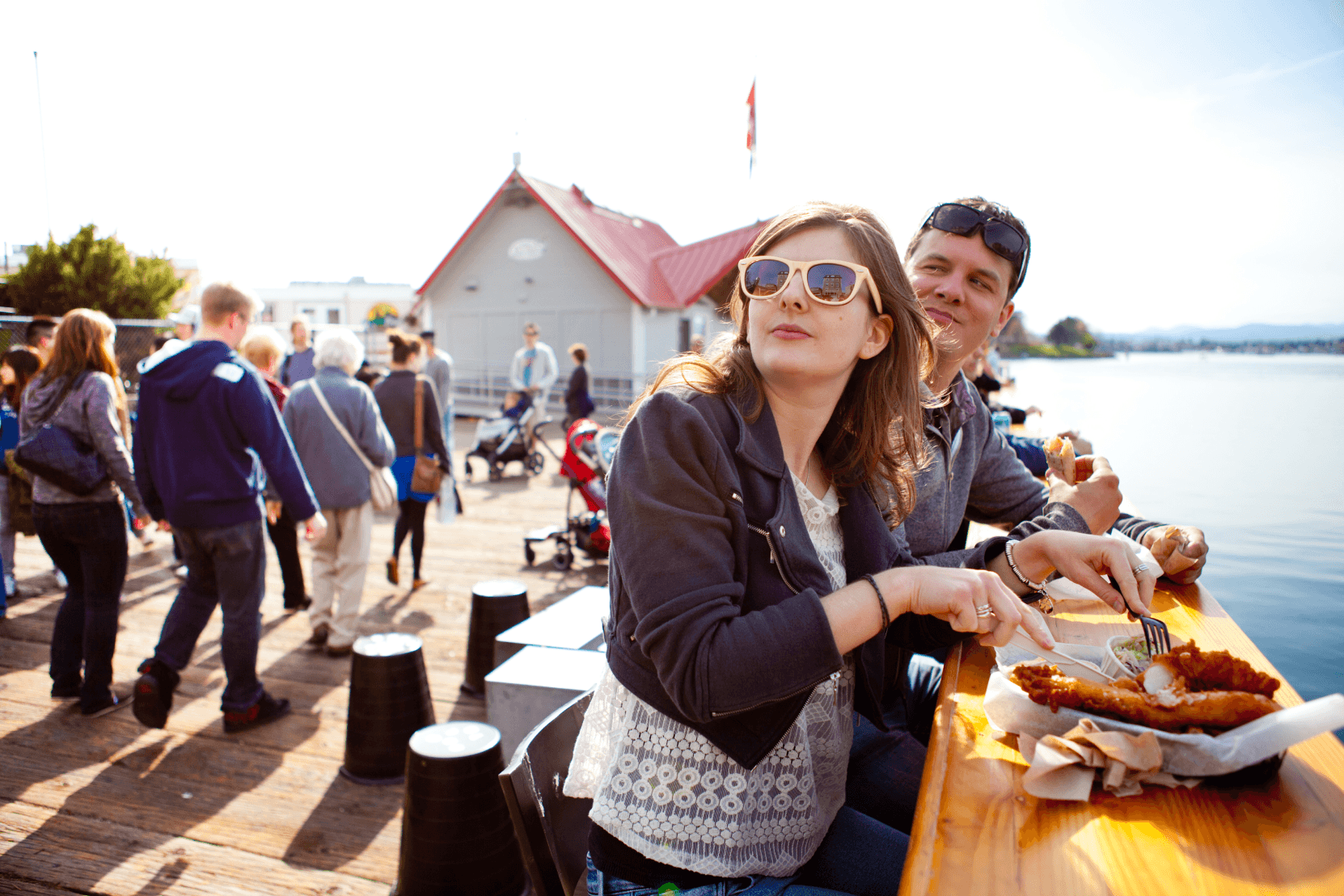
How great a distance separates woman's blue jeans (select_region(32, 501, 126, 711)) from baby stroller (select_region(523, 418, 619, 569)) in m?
3.01

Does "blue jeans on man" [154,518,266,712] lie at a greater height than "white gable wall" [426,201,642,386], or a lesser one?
lesser

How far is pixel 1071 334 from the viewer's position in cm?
524

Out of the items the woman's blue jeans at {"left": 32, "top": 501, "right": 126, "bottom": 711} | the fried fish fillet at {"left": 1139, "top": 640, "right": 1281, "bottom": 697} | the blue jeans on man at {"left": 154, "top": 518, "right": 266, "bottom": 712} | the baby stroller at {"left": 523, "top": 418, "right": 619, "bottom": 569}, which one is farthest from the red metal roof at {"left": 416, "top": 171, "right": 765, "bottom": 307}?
the fried fish fillet at {"left": 1139, "top": 640, "right": 1281, "bottom": 697}

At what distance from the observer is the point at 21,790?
3203mm

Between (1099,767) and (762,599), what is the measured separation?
565mm

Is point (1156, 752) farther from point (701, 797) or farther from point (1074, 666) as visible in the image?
point (701, 797)

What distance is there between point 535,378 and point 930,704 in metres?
9.51

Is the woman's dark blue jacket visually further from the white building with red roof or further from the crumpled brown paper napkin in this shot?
the white building with red roof

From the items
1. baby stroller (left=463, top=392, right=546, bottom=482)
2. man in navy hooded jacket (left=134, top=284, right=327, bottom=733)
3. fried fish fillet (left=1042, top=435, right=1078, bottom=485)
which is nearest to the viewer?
fried fish fillet (left=1042, top=435, right=1078, bottom=485)

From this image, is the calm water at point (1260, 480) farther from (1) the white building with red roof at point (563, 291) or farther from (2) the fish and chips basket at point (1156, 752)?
(1) the white building with red roof at point (563, 291)

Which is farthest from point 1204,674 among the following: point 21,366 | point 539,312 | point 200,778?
point 539,312

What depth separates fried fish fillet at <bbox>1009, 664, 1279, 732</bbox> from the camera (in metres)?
1.12

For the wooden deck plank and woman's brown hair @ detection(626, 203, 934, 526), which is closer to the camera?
woman's brown hair @ detection(626, 203, 934, 526)

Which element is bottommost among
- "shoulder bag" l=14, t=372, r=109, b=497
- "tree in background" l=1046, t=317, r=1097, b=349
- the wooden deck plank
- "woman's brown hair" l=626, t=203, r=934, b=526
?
the wooden deck plank
